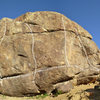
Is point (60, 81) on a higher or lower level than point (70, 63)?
lower

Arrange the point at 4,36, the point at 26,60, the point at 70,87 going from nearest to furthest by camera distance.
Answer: the point at 70,87
the point at 26,60
the point at 4,36

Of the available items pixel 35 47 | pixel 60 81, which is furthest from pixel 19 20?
pixel 60 81

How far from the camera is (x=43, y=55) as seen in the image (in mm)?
8055

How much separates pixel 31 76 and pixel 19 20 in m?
3.63

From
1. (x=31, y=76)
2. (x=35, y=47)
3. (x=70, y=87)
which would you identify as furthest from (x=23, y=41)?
(x=70, y=87)

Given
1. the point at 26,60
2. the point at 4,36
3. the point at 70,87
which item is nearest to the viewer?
the point at 70,87

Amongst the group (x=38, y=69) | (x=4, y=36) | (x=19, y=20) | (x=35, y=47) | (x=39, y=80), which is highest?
(x=19, y=20)

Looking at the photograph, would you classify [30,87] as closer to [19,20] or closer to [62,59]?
[62,59]

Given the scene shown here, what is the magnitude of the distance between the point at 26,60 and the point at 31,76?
918mm

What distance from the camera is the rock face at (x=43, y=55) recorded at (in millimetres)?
7754

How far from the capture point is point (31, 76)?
7852 mm

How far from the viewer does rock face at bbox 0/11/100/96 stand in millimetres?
7754

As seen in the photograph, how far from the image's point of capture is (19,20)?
9320mm

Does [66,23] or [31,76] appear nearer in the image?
[31,76]
